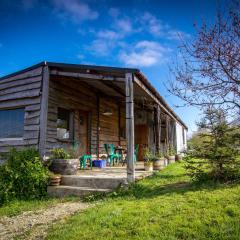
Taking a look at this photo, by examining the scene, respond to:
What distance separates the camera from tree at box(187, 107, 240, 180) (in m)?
5.72

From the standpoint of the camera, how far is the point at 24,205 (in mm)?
5840

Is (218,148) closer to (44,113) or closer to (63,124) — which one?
(44,113)

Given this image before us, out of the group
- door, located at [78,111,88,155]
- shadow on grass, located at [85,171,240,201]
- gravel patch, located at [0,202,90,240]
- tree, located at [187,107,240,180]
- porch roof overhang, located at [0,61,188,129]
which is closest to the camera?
gravel patch, located at [0,202,90,240]

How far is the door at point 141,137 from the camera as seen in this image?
15.0 meters

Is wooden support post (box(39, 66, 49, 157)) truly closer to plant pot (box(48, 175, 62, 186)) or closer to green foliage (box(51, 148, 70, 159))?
green foliage (box(51, 148, 70, 159))

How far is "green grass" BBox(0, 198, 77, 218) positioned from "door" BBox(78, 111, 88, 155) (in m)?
3.68

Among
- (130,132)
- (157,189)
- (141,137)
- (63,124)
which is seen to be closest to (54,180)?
(130,132)

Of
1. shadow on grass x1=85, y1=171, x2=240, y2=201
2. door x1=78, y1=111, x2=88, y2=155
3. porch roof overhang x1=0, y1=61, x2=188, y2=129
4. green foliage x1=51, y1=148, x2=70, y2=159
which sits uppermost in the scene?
porch roof overhang x1=0, y1=61, x2=188, y2=129

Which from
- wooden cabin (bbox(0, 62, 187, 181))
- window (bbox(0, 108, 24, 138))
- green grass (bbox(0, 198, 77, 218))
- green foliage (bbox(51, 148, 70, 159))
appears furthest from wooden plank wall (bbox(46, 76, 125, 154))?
green grass (bbox(0, 198, 77, 218))

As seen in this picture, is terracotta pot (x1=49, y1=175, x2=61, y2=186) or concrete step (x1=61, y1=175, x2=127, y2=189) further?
terracotta pot (x1=49, y1=175, x2=61, y2=186)

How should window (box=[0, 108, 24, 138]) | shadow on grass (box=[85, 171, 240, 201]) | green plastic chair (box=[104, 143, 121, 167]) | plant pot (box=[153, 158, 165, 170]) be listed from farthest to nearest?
green plastic chair (box=[104, 143, 121, 167])
plant pot (box=[153, 158, 165, 170])
window (box=[0, 108, 24, 138])
shadow on grass (box=[85, 171, 240, 201])

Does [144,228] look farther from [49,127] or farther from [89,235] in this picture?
[49,127]

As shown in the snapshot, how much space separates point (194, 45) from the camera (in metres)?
4.61

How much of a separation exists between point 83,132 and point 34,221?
5.58 m
